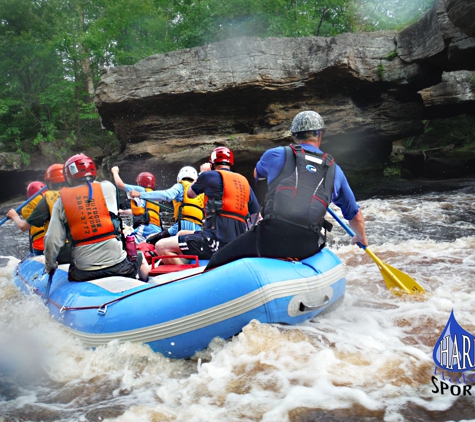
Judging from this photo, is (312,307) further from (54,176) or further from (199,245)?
(54,176)

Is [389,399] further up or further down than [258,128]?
further down

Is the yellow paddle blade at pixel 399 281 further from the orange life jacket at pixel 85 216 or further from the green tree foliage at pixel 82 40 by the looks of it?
the green tree foliage at pixel 82 40

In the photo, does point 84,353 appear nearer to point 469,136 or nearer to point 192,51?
point 192,51

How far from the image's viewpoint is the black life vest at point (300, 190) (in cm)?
297

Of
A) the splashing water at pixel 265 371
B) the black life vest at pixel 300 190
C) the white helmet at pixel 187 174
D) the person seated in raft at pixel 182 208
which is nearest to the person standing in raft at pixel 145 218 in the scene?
the white helmet at pixel 187 174

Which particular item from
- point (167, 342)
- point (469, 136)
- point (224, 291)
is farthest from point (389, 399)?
point (469, 136)

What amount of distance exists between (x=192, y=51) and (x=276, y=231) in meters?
10.2

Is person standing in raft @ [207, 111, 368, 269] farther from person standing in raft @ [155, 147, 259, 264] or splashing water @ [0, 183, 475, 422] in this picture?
person standing in raft @ [155, 147, 259, 264]

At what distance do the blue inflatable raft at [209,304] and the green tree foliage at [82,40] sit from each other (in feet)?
47.8

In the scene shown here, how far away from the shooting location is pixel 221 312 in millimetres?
2836

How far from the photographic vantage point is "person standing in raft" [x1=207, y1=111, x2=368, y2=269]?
2984 mm

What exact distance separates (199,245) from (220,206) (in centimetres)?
56

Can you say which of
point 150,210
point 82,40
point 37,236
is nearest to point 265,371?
point 37,236

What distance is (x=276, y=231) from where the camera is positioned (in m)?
3.02
